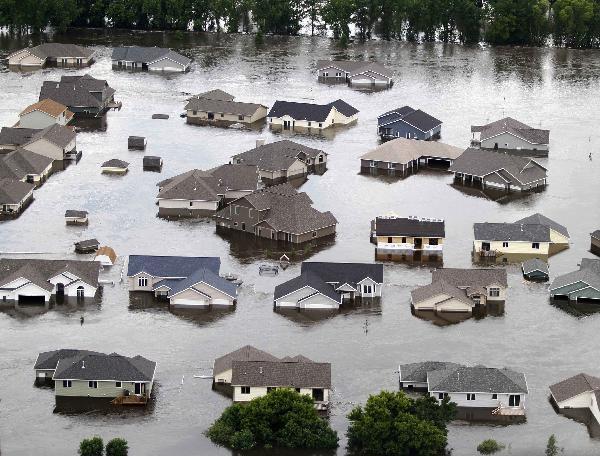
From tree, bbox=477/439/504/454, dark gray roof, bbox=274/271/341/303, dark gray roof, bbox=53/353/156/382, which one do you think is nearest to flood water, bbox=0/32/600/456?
tree, bbox=477/439/504/454

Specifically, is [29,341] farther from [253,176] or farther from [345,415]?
[253,176]

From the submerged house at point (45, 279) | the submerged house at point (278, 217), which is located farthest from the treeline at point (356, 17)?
the submerged house at point (45, 279)

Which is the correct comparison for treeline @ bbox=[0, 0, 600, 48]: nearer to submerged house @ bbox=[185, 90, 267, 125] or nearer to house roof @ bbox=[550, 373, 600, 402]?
submerged house @ bbox=[185, 90, 267, 125]

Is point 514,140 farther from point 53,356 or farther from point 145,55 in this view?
point 53,356

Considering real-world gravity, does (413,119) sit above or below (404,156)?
above

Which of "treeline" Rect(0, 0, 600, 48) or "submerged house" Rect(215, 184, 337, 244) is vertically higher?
"treeline" Rect(0, 0, 600, 48)

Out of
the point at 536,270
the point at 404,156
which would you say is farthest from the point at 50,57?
the point at 536,270

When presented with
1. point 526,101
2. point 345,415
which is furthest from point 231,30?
point 345,415
